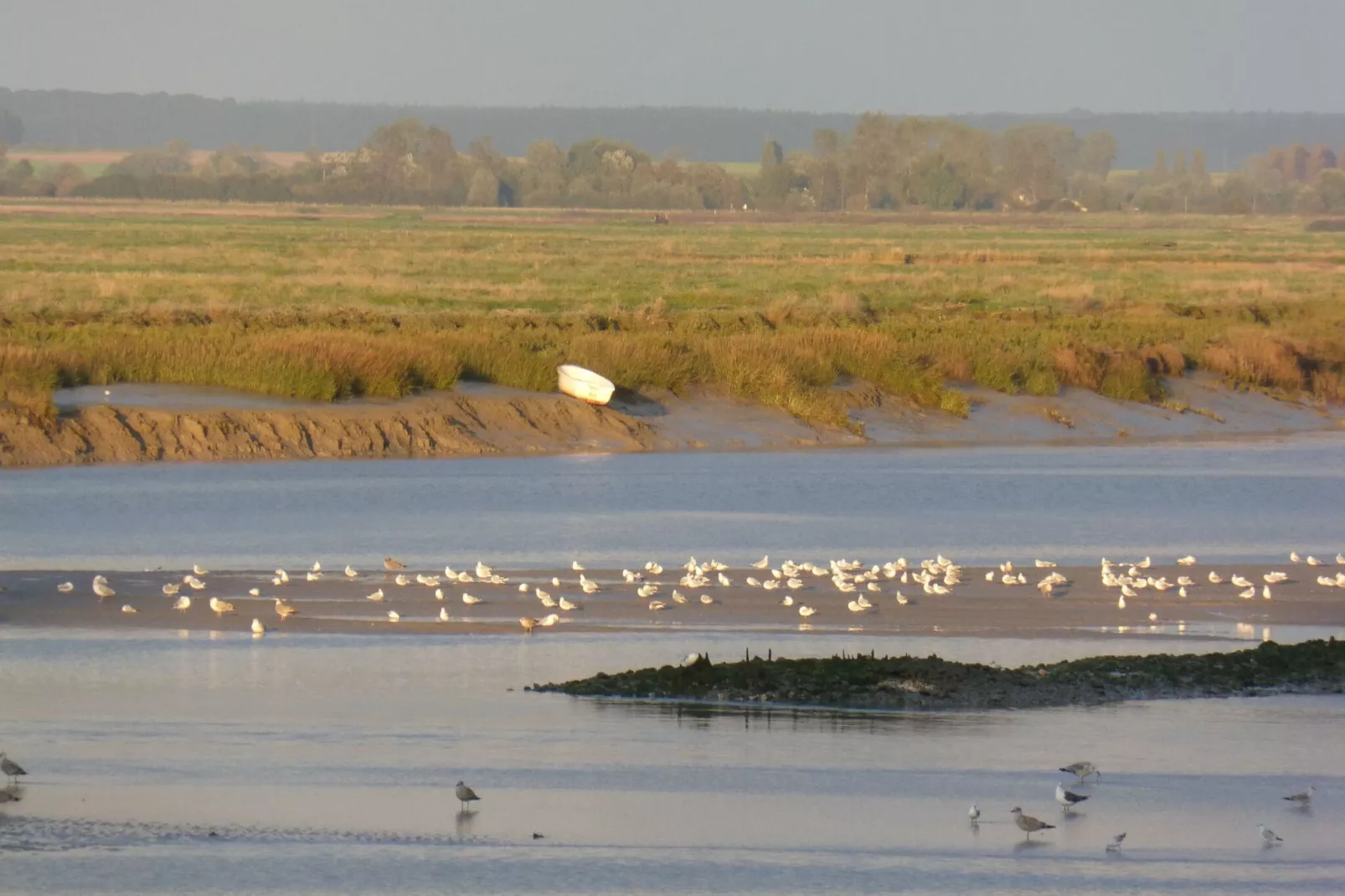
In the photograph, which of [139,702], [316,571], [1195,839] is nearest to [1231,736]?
[1195,839]

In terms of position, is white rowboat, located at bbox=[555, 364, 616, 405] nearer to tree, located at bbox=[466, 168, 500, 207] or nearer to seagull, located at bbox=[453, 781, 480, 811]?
seagull, located at bbox=[453, 781, 480, 811]

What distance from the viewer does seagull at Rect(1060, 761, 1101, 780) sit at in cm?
1183

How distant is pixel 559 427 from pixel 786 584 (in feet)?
43.9

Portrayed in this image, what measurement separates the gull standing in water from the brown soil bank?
709 inches

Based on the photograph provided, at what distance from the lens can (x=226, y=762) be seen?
12.0 meters

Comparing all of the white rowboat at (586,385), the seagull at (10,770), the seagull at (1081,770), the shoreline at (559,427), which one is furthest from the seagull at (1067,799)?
the white rowboat at (586,385)

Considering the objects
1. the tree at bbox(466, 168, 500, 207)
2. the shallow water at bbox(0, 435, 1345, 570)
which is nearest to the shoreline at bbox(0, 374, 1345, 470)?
the shallow water at bbox(0, 435, 1345, 570)

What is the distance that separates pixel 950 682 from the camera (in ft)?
45.7

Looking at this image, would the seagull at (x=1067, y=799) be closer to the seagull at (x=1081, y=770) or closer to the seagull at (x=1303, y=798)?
the seagull at (x=1081, y=770)

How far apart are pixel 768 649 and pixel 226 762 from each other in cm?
454

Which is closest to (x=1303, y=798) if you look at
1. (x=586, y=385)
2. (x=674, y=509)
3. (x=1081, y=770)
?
(x=1081, y=770)

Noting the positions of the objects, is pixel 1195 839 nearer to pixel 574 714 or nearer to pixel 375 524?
pixel 574 714

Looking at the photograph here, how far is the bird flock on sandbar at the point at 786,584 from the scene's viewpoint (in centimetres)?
1733

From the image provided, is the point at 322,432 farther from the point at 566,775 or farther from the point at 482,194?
the point at 482,194
